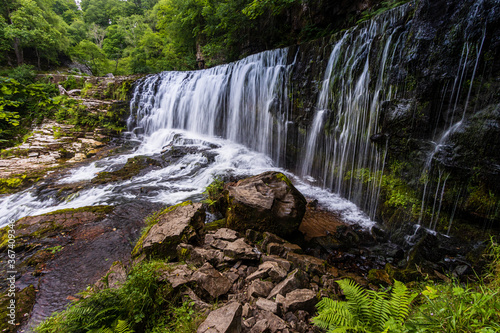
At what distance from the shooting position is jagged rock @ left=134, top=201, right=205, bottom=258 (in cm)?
354

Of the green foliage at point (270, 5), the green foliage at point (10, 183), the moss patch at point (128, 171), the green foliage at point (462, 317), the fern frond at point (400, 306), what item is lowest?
the green foliage at point (10, 183)

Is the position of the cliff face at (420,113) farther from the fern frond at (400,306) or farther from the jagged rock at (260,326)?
the jagged rock at (260,326)

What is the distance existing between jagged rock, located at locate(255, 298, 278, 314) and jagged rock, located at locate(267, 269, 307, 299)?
137 mm

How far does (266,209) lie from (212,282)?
6.60ft

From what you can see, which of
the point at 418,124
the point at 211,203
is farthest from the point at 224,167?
the point at 418,124

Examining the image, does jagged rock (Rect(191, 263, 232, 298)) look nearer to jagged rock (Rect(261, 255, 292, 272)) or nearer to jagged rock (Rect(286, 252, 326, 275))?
jagged rock (Rect(261, 255, 292, 272))

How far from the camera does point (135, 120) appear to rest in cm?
1526

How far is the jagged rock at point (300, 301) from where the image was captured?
236 cm

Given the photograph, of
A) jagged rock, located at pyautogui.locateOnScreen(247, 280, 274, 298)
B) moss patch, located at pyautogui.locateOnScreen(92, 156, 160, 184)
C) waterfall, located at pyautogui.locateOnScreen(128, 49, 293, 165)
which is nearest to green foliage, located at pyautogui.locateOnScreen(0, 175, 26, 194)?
moss patch, located at pyautogui.locateOnScreen(92, 156, 160, 184)

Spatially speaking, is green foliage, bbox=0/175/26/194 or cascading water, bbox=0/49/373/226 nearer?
cascading water, bbox=0/49/373/226

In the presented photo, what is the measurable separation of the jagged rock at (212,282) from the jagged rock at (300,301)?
32.0 inches

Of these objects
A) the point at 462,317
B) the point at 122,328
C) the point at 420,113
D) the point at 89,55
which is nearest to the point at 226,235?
the point at 122,328

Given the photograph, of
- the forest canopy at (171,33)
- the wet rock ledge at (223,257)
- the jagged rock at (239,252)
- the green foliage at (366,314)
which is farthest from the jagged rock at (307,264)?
the forest canopy at (171,33)

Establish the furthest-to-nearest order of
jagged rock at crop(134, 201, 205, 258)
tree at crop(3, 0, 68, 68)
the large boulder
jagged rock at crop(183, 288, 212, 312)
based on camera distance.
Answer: tree at crop(3, 0, 68, 68)
the large boulder
jagged rock at crop(134, 201, 205, 258)
jagged rock at crop(183, 288, 212, 312)
